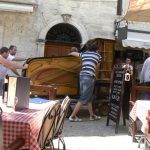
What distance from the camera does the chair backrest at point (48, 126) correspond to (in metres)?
4.24

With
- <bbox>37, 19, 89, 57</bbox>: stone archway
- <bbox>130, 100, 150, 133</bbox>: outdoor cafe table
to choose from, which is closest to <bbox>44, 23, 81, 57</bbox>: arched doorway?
<bbox>37, 19, 89, 57</bbox>: stone archway

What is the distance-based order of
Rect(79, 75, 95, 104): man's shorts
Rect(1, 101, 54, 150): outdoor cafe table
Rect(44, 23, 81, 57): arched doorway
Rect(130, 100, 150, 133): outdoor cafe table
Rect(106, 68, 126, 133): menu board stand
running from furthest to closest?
Rect(44, 23, 81, 57): arched doorway < Rect(79, 75, 95, 104): man's shorts < Rect(106, 68, 126, 133): menu board stand < Rect(130, 100, 150, 133): outdoor cafe table < Rect(1, 101, 54, 150): outdoor cafe table

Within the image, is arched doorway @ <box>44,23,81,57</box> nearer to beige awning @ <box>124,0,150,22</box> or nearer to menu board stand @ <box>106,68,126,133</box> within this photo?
menu board stand @ <box>106,68,126,133</box>

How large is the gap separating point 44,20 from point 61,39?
1064 mm

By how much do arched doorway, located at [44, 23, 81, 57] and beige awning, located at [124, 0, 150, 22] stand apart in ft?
30.2

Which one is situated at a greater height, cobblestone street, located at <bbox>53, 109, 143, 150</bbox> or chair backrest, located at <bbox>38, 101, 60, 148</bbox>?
chair backrest, located at <bbox>38, 101, 60, 148</bbox>

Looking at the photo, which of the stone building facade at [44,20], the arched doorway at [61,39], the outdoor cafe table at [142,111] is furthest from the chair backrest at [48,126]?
the arched doorway at [61,39]

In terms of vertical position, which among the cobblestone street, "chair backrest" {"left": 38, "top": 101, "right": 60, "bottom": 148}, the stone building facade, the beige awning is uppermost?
the stone building facade

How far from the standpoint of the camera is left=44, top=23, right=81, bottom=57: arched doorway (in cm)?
1734

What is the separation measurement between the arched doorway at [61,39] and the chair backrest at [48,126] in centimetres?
1262

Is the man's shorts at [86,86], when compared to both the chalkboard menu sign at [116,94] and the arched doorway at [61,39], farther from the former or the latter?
the arched doorway at [61,39]

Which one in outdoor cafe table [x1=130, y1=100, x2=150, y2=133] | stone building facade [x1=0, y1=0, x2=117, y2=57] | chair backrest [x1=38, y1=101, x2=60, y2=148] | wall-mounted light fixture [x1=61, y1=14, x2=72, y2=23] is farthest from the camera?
wall-mounted light fixture [x1=61, y1=14, x2=72, y2=23]

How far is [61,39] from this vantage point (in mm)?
17375

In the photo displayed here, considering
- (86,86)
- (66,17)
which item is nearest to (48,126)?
(86,86)
